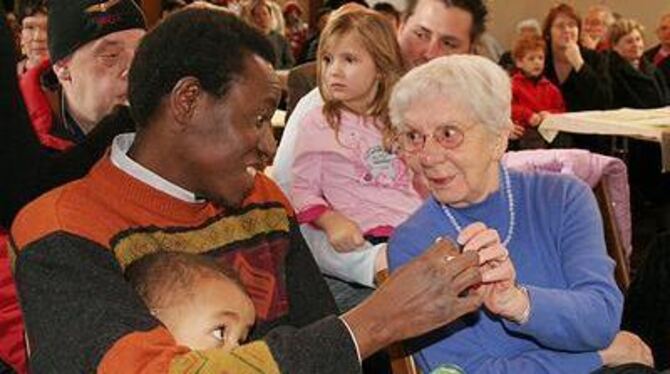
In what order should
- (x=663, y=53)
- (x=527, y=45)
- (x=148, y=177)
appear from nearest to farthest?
1. (x=148, y=177)
2. (x=527, y=45)
3. (x=663, y=53)

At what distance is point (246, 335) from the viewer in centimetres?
146

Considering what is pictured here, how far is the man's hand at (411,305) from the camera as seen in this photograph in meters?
1.27

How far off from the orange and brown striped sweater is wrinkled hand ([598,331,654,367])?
23.4 inches

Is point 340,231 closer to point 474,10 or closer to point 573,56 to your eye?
→ point 474,10

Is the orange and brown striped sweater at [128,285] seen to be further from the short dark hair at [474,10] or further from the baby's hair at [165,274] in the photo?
the short dark hair at [474,10]

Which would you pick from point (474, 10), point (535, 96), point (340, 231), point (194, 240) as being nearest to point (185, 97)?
point (194, 240)

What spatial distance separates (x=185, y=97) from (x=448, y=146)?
0.64 meters

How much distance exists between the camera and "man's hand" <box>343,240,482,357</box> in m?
1.27

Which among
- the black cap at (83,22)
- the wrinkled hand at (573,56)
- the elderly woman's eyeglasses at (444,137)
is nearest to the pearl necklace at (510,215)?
the elderly woman's eyeglasses at (444,137)

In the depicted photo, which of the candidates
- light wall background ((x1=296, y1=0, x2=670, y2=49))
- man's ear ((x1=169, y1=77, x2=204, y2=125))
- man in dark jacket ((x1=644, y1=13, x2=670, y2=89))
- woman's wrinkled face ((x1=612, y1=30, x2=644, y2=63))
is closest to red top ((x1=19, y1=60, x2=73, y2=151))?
man's ear ((x1=169, y1=77, x2=204, y2=125))

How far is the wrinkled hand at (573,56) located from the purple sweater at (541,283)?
15.7ft

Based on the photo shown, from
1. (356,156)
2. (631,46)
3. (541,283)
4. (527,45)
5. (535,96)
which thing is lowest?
(535,96)

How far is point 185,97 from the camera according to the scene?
4.70 feet

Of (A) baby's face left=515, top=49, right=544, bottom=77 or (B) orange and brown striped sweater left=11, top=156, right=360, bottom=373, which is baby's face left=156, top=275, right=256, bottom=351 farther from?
(A) baby's face left=515, top=49, right=544, bottom=77
